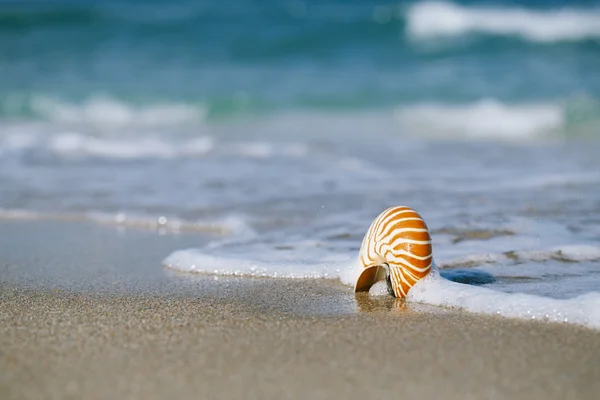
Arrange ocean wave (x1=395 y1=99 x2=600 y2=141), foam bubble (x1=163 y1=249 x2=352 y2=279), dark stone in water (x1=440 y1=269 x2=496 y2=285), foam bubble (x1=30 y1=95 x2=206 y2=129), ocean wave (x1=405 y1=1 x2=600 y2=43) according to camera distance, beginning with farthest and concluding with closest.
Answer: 1. ocean wave (x1=405 y1=1 x2=600 y2=43)
2. foam bubble (x1=30 y1=95 x2=206 y2=129)
3. ocean wave (x1=395 y1=99 x2=600 y2=141)
4. foam bubble (x1=163 y1=249 x2=352 y2=279)
5. dark stone in water (x1=440 y1=269 x2=496 y2=285)

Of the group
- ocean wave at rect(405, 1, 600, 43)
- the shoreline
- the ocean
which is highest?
ocean wave at rect(405, 1, 600, 43)

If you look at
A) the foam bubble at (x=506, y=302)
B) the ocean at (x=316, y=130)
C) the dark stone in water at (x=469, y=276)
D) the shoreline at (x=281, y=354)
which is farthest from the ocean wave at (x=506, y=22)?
the shoreline at (x=281, y=354)

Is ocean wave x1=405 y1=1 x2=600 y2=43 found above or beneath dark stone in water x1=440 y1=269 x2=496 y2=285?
above

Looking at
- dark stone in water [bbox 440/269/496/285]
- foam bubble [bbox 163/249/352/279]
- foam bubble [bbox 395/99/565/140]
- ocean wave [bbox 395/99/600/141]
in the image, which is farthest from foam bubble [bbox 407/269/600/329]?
foam bubble [bbox 395/99/565/140]

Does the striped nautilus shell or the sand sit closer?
the sand

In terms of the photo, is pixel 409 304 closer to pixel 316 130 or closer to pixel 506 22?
pixel 316 130

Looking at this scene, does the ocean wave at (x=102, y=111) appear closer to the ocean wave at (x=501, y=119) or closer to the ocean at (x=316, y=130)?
the ocean at (x=316, y=130)

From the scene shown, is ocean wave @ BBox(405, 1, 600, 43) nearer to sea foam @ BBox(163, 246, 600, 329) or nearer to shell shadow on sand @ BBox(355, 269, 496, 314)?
sea foam @ BBox(163, 246, 600, 329)
